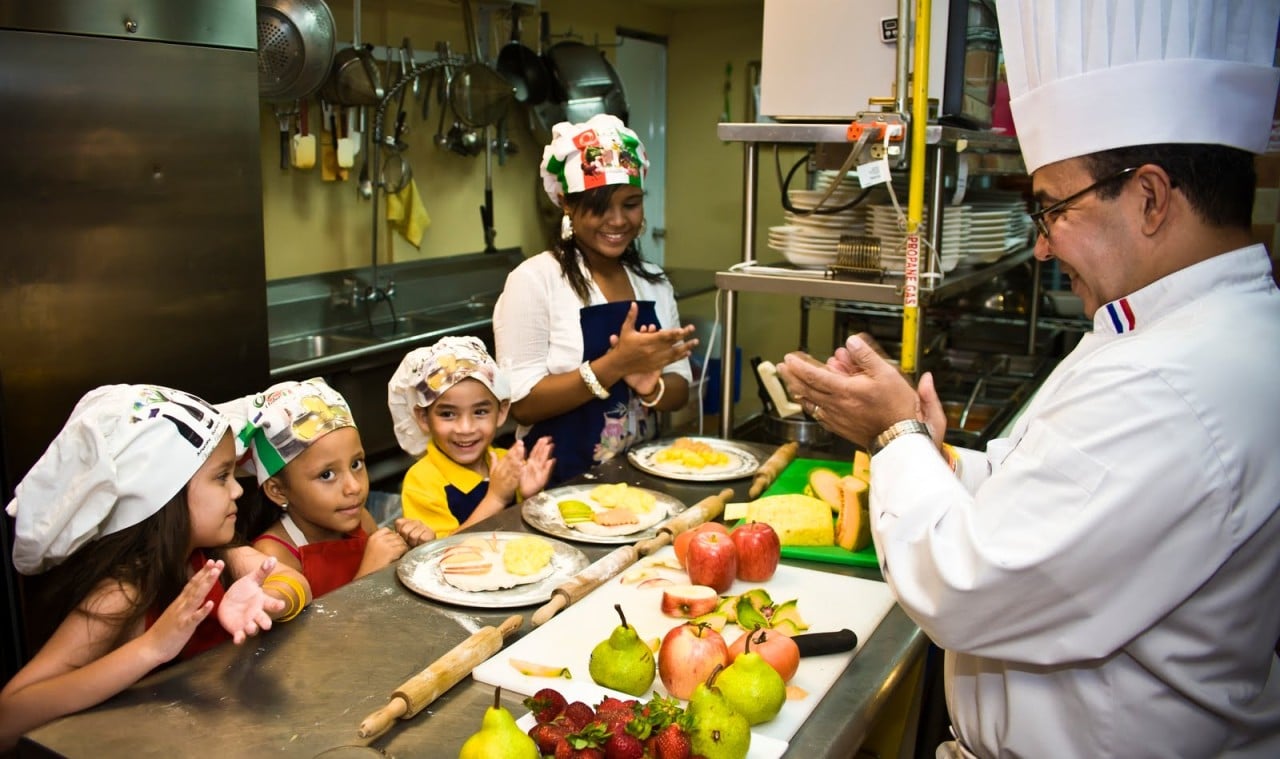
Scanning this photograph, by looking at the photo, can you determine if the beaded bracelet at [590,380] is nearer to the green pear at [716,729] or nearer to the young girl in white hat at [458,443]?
the young girl in white hat at [458,443]

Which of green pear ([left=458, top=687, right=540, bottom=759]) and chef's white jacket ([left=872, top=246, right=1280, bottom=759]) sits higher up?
chef's white jacket ([left=872, top=246, right=1280, bottom=759])

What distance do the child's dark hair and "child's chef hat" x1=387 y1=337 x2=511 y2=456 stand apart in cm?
74

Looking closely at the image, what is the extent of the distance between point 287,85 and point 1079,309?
10.9 ft

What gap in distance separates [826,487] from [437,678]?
1.11 meters

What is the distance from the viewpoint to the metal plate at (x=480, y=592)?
184 cm

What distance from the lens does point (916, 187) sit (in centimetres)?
224

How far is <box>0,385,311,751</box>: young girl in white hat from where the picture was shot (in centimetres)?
157

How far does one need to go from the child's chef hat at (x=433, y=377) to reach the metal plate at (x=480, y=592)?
476 millimetres

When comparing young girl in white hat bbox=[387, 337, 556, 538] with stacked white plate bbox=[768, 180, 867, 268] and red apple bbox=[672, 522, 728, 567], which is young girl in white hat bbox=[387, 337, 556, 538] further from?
stacked white plate bbox=[768, 180, 867, 268]

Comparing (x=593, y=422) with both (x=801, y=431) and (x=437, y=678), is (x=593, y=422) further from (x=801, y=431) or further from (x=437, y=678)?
(x=437, y=678)

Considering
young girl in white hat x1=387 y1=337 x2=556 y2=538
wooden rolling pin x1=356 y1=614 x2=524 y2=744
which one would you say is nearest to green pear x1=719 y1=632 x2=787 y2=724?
wooden rolling pin x1=356 y1=614 x2=524 y2=744

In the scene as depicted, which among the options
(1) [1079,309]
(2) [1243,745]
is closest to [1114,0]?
(2) [1243,745]

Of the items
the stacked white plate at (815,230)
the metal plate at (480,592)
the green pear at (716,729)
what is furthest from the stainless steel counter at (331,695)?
the stacked white plate at (815,230)

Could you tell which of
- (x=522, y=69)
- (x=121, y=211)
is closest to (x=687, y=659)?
(x=121, y=211)
